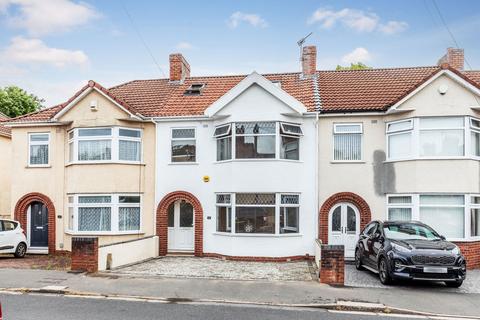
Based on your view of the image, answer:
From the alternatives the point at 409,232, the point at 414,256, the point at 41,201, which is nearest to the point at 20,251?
the point at 41,201

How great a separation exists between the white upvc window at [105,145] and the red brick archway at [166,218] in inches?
77.9

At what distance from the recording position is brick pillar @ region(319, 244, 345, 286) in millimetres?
11414

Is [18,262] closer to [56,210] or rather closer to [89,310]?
[56,210]

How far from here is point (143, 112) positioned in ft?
59.5

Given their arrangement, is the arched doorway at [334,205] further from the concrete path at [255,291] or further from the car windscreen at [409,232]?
the concrete path at [255,291]

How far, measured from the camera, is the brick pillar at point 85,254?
42.7 ft

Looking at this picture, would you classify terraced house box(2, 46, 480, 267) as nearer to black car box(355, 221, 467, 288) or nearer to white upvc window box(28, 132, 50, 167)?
white upvc window box(28, 132, 50, 167)

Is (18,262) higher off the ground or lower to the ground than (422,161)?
lower

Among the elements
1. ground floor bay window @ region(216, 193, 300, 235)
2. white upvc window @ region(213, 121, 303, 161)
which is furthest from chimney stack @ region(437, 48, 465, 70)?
ground floor bay window @ region(216, 193, 300, 235)

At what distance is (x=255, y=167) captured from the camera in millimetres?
16234

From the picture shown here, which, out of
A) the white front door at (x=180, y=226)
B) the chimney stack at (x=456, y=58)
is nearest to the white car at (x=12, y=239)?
the white front door at (x=180, y=226)

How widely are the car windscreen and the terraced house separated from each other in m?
2.87

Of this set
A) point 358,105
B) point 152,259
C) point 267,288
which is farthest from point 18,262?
point 358,105

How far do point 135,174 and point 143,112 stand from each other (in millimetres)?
2535
